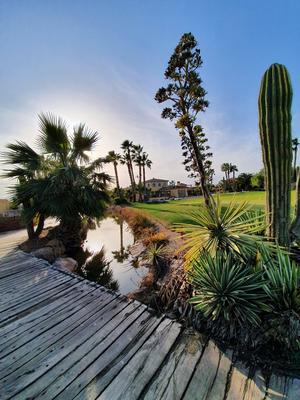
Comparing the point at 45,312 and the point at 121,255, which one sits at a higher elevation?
the point at 45,312

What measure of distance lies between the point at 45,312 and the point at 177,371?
2020mm

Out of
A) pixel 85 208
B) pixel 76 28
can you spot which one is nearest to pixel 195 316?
pixel 85 208

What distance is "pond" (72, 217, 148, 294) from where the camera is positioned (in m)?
4.84

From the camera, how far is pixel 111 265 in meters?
6.14

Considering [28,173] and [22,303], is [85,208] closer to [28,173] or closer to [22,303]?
[28,173]

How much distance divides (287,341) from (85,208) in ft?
20.3

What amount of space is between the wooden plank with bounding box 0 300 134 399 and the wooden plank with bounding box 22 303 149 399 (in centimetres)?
5

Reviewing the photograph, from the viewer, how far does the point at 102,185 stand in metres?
7.29

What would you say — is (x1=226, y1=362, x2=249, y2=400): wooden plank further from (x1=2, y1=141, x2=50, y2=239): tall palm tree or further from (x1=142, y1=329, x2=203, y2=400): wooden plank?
(x1=2, y1=141, x2=50, y2=239): tall palm tree

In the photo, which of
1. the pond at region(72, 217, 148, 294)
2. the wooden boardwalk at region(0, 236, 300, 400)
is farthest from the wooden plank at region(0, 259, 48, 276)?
the wooden boardwalk at region(0, 236, 300, 400)

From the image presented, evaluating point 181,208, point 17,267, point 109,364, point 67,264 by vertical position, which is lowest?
point 67,264

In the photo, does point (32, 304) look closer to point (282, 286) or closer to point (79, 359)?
point (79, 359)

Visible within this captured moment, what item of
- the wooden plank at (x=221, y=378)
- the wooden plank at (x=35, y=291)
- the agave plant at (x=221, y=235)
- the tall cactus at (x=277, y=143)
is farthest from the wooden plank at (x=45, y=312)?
the tall cactus at (x=277, y=143)

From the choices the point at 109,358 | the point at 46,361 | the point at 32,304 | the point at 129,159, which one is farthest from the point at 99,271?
the point at 129,159
